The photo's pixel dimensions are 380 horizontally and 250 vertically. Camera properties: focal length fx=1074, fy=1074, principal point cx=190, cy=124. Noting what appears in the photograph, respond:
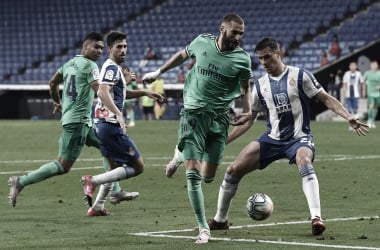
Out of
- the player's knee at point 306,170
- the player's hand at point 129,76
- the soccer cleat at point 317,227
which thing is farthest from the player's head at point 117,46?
the soccer cleat at point 317,227

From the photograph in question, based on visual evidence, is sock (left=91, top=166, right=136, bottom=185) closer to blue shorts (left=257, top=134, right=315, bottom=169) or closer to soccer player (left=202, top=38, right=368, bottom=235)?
soccer player (left=202, top=38, right=368, bottom=235)

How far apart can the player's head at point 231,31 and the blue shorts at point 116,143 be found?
2398 mm

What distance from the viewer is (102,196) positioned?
40.1 feet

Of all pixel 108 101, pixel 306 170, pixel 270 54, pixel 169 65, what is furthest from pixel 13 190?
pixel 306 170

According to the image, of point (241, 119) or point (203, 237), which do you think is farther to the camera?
point (241, 119)

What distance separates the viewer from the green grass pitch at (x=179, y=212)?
9.73 meters

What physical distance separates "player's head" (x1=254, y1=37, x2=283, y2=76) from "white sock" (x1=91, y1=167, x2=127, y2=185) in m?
2.41

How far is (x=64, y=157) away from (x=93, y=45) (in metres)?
1.38

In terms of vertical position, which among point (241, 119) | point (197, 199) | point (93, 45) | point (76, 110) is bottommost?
point (197, 199)

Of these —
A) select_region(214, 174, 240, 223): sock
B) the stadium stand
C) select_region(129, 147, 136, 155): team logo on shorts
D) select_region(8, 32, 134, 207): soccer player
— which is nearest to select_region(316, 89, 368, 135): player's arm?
select_region(214, 174, 240, 223): sock

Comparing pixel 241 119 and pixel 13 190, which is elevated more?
pixel 241 119

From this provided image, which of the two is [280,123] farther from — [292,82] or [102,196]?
[102,196]

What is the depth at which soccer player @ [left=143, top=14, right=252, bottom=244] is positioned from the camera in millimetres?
10219

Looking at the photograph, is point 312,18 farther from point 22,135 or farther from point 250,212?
point 250,212
